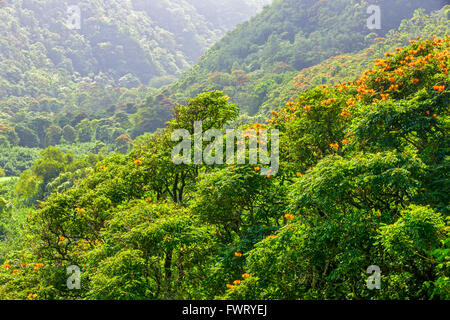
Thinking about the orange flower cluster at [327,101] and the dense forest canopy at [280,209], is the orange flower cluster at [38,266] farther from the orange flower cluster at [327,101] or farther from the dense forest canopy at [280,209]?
the orange flower cluster at [327,101]

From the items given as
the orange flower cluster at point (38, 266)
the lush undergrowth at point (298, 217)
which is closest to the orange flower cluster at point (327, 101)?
the lush undergrowth at point (298, 217)

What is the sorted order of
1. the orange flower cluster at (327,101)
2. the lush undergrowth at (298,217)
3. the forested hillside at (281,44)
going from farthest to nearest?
the forested hillside at (281,44) < the orange flower cluster at (327,101) < the lush undergrowth at (298,217)

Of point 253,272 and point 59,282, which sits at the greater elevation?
point 253,272

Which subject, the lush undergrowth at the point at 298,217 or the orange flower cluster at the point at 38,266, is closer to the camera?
the lush undergrowth at the point at 298,217

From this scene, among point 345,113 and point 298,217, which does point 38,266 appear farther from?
point 345,113

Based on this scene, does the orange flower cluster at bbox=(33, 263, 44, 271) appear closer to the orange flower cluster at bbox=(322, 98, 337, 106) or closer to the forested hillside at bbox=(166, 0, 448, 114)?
the orange flower cluster at bbox=(322, 98, 337, 106)

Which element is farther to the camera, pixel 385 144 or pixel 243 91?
pixel 243 91

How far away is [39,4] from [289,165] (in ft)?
524

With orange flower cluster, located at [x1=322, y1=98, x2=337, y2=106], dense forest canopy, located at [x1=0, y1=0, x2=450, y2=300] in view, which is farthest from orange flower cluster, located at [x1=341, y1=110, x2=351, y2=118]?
orange flower cluster, located at [x1=322, y1=98, x2=337, y2=106]

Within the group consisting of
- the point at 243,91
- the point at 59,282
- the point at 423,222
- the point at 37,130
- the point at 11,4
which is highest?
the point at 11,4

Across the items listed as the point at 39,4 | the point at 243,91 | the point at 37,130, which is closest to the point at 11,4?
the point at 39,4

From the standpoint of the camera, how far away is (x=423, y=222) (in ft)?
13.6

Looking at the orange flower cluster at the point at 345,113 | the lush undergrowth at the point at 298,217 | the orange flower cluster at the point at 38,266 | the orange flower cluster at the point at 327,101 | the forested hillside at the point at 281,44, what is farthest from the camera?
the forested hillside at the point at 281,44

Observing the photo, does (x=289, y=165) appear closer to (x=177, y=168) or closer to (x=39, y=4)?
(x=177, y=168)
